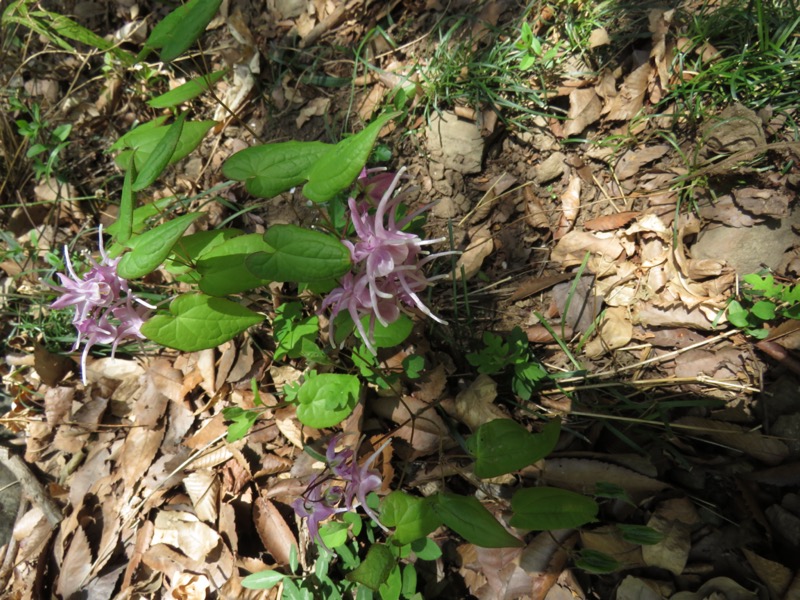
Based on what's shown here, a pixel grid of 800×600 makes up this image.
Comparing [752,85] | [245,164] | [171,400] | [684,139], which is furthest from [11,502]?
[752,85]

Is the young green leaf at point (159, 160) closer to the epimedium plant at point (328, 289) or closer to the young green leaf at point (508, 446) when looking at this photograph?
the epimedium plant at point (328, 289)

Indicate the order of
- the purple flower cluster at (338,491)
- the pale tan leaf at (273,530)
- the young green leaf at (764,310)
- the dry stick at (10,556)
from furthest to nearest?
the dry stick at (10,556)
the pale tan leaf at (273,530)
the young green leaf at (764,310)
the purple flower cluster at (338,491)

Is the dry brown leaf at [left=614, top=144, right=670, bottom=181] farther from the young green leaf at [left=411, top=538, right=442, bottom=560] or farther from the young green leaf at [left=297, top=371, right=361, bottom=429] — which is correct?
the young green leaf at [left=411, top=538, right=442, bottom=560]

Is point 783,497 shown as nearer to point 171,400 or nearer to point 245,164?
point 245,164

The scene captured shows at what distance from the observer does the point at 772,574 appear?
1.47 meters

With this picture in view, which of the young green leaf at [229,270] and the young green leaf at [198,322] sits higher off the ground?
the young green leaf at [229,270]

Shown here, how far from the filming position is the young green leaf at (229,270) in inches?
51.8

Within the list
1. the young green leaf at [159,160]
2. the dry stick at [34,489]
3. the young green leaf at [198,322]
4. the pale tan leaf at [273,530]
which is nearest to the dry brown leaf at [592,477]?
the pale tan leaf at [273,530]

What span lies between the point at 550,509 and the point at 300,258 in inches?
35.4

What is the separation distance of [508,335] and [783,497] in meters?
1.00

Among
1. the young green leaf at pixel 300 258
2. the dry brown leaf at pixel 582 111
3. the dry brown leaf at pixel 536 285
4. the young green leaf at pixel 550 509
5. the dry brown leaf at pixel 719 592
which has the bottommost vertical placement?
the dry brown leaf at pixel 719 592

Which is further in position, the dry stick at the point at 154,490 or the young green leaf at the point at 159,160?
the dry stick at the point at 154,490

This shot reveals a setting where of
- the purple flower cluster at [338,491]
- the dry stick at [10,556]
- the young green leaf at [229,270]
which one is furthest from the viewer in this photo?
the dry stick at [10,556]

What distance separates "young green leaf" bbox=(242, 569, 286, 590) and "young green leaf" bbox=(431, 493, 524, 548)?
79 centimetres
